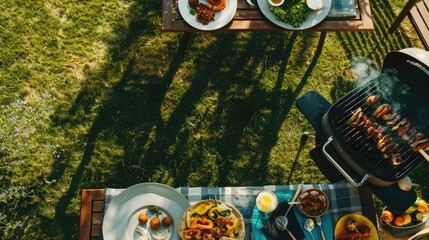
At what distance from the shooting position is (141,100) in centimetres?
610

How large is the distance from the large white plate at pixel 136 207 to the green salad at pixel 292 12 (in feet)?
8.05

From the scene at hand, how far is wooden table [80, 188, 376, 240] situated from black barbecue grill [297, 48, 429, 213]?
0.96 feet

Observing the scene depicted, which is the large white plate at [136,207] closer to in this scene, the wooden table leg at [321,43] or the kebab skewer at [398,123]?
the kebab skewer at [398,123]

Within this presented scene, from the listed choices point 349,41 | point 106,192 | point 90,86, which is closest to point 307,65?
point 349,41

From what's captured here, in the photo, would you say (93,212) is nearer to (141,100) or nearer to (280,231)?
(280,231)

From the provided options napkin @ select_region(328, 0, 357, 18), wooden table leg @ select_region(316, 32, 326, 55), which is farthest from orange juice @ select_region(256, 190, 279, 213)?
wooden table leg @ select_region(316, 32, 326, 55)

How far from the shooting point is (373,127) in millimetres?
4617

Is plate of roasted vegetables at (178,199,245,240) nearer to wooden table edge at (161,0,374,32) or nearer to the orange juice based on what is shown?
the orange juice

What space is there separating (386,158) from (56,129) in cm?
402

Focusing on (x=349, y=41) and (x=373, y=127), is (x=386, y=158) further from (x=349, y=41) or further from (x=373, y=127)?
(x=349, y=41)

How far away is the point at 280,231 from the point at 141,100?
9.04 feet

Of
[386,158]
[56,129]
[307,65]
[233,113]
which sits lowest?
[56,129]

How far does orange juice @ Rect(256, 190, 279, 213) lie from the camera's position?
4.37 meters

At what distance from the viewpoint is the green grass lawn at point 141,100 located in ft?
18.5
